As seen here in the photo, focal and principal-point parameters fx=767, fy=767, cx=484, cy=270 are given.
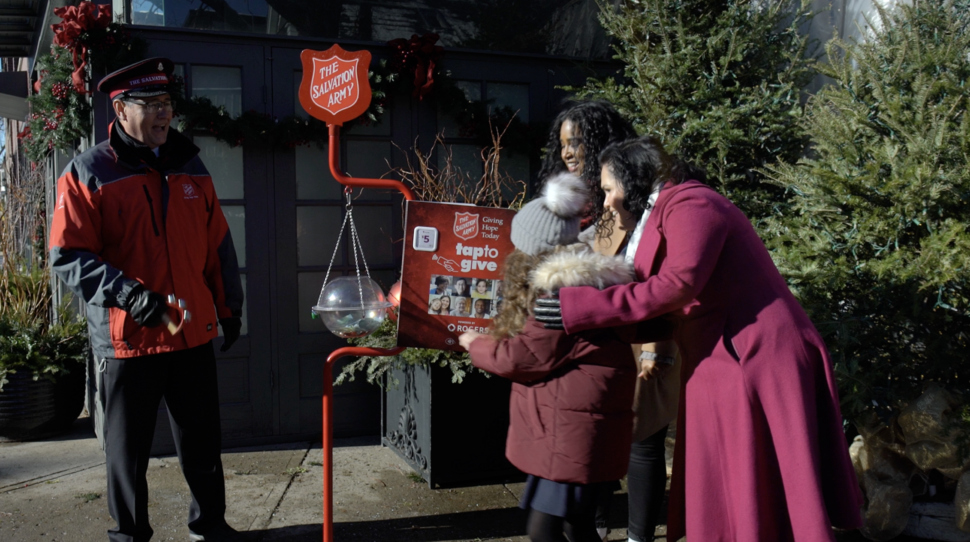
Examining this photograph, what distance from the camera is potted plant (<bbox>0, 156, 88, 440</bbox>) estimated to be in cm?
500

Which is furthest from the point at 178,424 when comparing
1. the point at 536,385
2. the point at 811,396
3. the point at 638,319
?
the point at 811,396

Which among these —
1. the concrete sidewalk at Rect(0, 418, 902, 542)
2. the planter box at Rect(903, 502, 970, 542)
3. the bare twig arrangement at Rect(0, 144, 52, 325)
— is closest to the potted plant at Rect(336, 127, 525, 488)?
the concrete sidewalk at Rect(0, 418, 902, 542)

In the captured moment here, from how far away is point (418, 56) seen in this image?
4891 mm

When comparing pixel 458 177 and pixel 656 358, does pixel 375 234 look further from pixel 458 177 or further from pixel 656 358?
pixel 656 358

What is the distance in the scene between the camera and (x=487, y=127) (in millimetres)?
5141

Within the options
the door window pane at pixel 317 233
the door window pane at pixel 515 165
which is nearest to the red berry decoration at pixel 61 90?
the door window pane at pixel 317 233

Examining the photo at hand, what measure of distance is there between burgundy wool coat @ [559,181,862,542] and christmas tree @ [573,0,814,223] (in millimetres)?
1973

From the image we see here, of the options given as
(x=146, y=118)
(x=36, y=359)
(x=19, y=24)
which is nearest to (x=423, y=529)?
(x=146, y=118)

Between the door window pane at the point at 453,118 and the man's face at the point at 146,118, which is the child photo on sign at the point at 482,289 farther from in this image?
the door window pane at the point at 453,118

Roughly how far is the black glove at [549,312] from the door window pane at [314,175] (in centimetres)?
305

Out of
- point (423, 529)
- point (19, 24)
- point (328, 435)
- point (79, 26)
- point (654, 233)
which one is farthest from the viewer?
point (19, 24)

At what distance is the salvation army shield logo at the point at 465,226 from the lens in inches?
122

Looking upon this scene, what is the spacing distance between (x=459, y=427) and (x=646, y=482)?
54.1 inches

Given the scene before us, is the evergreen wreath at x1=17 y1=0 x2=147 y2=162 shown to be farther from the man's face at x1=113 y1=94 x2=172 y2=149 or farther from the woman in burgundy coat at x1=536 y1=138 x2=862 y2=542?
the woman in burgundy coat at x1=536 y1=138 x2=862 y2=542
